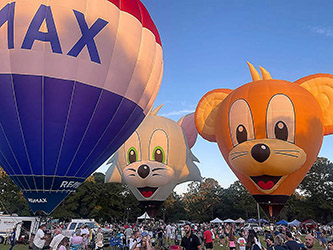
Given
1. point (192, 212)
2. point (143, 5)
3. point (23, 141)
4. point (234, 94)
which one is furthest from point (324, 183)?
point (23, 141)

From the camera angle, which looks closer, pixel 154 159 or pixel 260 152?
pixel 260 152

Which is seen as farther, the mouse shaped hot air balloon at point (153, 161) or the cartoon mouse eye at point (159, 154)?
the cartoon mouse eye at point (159, 154)

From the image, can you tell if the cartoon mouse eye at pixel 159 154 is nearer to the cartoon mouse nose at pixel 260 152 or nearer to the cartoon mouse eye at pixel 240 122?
the cartoon mouse eye at pixel 240 122

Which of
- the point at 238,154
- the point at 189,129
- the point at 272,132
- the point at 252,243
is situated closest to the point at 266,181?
the point at 238,154

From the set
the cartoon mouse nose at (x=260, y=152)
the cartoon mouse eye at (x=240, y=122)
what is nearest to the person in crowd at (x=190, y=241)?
the cartoon mouse nose at (x=260, y=152)

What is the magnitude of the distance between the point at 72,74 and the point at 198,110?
9.78 metres

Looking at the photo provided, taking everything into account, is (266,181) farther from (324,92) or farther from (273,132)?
(324,92)

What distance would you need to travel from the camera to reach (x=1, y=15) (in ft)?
30.6

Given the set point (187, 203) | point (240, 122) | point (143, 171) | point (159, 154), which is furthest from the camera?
point (187, 203)

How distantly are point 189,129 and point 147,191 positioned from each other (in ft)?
19.0

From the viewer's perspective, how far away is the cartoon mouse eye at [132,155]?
1871 centimetres

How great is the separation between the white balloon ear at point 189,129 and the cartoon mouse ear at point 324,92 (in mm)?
8118

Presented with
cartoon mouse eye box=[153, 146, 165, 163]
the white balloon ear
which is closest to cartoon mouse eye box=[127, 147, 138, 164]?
cartoon mouse eye box=[153, 146, 165, 163]

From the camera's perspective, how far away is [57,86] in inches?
375
